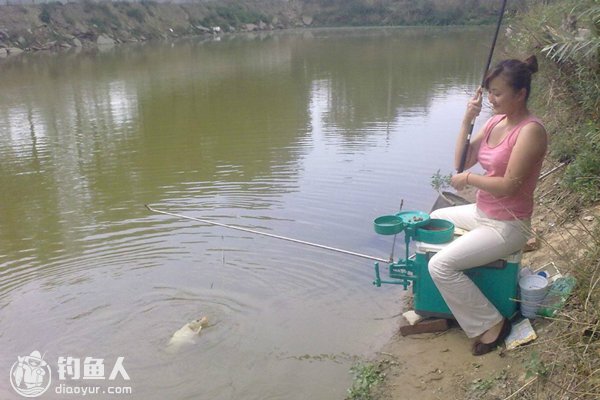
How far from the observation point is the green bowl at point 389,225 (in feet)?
10.6

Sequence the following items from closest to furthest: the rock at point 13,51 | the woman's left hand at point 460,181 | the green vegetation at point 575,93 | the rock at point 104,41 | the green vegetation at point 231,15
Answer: the woman's left hand at point 460,181
the green vegetation at point 575,93
the rock at point 13,51
the rock at point 104,41
the green vegetation at point 231,15

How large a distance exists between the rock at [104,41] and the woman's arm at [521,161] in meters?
32.5

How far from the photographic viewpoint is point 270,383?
354 centimetres

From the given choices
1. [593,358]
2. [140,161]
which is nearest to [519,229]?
[593,358]

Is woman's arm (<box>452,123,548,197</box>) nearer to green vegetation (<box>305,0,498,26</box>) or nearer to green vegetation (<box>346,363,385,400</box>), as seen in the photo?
green vegetation (<box>346,363,385,400</box>)

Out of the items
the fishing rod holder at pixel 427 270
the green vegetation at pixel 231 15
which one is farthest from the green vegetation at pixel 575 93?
the green vegetation at pixel 231 15

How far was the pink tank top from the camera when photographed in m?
2.95

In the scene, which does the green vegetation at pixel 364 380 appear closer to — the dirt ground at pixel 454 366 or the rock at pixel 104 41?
the dirt ground at pixel 454 366

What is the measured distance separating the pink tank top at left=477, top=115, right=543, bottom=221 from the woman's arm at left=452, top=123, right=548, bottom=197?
4cm

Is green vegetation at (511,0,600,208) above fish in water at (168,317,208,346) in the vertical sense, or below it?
above

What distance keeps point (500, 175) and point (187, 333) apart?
2.17 meters

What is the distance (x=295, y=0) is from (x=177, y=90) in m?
37.0

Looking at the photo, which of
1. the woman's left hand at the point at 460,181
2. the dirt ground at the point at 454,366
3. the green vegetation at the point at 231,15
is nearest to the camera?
the dirt ground at the point at 454,366

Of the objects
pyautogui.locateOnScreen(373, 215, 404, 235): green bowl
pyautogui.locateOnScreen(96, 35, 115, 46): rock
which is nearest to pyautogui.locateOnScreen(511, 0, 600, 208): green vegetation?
pyautogui.locateOnScreen(373, 215, 404, 235): green bowl
